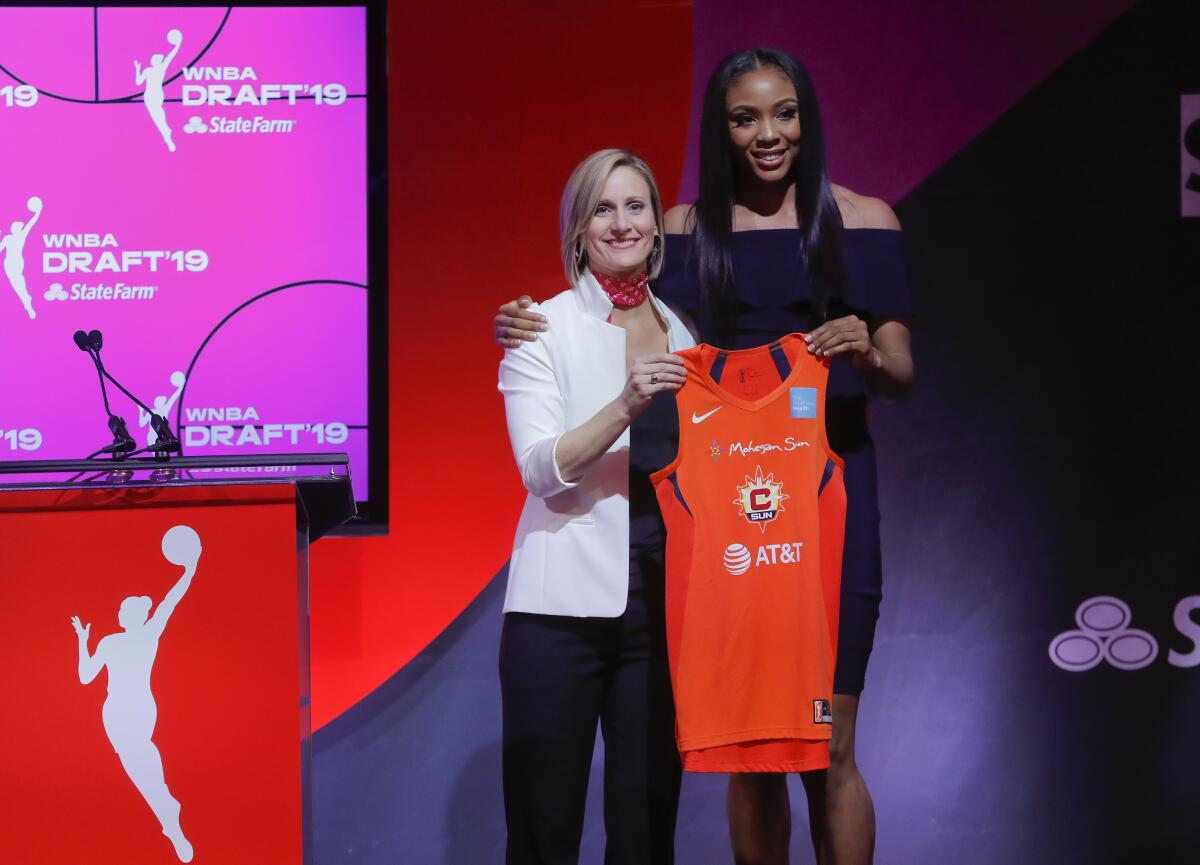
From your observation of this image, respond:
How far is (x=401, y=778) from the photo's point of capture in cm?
340

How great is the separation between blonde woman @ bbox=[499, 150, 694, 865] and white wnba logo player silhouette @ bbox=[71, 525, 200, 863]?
0.64 metres

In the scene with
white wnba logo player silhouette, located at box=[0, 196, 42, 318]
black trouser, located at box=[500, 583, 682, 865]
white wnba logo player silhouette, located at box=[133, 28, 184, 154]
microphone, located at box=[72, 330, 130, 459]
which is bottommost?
black trouser, located at box=[500, 583, 682, 865]

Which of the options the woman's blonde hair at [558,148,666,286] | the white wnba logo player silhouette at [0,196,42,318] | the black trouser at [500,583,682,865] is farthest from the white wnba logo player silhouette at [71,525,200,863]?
the white wnba logo player silhouette at [0,196,42,318]

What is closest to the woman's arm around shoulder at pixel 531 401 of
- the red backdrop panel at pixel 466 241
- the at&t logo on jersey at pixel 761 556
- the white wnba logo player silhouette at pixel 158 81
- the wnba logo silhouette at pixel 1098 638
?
the at&t logo on jersey at pixel 761 556

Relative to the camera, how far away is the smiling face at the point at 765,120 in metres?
2.35

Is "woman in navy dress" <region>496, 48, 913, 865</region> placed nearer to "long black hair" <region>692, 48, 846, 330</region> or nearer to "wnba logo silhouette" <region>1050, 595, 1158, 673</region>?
"long black hair" <region>692, 48, 846, 330</region>

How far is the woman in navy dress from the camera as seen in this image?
2.35m

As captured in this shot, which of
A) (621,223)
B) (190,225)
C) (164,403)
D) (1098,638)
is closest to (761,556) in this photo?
(621,223)

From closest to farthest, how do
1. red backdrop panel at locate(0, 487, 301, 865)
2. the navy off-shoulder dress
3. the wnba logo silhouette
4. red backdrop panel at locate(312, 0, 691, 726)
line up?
1. red backdrop panel at locate(0, 487, 301, 865)
2. the navy off-shoulder dress
3. red backdrop panel at locate(312, 0, 691, 726)
4. the wnba logo silhouette

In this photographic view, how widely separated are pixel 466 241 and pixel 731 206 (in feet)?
3.96

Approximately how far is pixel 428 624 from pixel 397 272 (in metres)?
1.06

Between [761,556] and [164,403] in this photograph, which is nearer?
[761,556]

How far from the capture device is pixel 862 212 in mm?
2453

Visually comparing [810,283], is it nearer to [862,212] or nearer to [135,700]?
[862,212]
